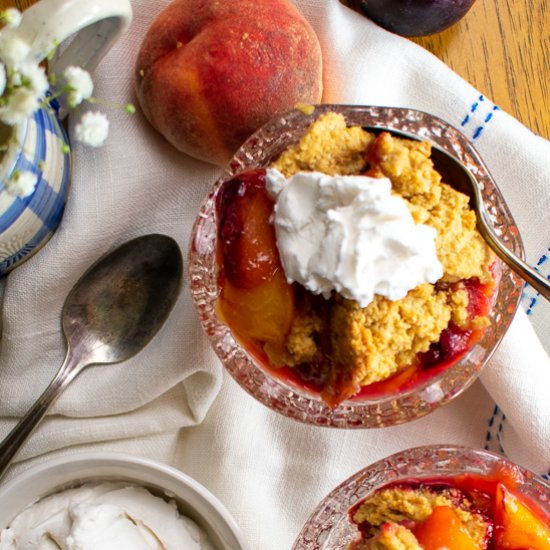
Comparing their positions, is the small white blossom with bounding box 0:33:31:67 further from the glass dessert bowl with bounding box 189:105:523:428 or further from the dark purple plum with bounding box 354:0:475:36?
the dark purple plum with bounding box 354:0:475:36

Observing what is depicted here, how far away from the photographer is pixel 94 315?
2.14m

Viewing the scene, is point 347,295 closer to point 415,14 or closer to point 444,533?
point 444,533

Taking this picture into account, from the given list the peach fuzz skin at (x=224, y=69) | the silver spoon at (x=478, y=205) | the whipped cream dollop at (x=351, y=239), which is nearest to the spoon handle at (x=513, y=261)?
the silver spoon at (x=478, y=205)

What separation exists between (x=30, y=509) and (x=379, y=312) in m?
0.98

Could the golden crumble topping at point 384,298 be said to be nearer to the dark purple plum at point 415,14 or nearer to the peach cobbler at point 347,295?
the peach cobbler at point 347,295

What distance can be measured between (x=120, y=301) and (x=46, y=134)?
482mm

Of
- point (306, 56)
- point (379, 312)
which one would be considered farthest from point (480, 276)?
point (306, 56)

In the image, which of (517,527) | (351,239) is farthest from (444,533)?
(351,239)

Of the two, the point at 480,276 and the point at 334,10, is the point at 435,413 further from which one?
the point at 334,10

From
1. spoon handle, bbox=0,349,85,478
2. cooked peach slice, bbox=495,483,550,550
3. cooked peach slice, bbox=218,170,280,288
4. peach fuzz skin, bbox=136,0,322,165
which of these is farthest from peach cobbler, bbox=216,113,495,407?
spoon handle, bbox=0,349,85,478

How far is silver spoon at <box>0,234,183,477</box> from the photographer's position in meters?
2.14

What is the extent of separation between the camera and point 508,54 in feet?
7.41

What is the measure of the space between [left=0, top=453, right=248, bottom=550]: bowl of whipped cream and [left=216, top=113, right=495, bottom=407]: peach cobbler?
0.41 meters

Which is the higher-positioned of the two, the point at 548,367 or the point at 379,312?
the point at 379,312
